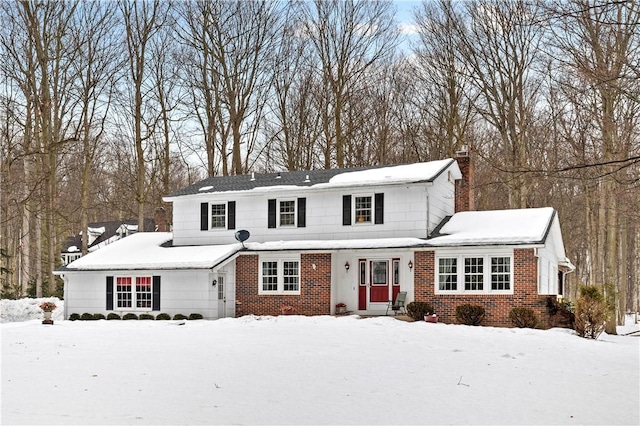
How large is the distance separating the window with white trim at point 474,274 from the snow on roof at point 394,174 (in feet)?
10.1

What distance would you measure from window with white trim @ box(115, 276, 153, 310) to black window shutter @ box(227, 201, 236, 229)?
12.2 feet

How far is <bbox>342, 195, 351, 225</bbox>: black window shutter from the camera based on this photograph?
24562 mm

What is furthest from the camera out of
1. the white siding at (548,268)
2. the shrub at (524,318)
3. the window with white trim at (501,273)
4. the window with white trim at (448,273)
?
the window with white trim at (448,273)

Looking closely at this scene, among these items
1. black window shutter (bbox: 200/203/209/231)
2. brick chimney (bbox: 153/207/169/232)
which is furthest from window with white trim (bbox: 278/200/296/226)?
brick chimney (bbox: 153/207/169/232)

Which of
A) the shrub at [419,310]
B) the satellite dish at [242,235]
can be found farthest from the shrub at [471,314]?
the satellite dish at [242,235]

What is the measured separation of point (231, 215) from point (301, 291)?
14.9 feet

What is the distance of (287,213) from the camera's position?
Answer: 84.1 feet

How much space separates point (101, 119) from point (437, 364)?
24515 millimetres

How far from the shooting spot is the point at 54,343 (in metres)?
17.0

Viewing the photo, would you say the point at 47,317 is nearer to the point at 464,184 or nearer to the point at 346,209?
the point at 346,209

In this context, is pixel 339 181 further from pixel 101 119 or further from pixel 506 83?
pixel 101 119

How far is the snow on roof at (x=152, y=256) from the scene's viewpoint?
2409 cm

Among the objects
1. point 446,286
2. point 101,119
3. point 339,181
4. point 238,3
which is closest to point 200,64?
point 238,3

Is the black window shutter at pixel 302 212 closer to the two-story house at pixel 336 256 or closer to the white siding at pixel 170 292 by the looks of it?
the two-story house at pixel 336 256
